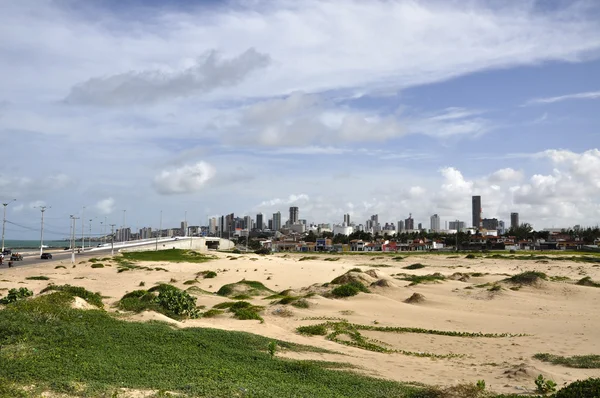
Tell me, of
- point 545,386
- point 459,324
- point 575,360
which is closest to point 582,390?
point 545,386

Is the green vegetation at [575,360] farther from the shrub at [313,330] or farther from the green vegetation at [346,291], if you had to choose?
the green vegetation at [346,291]

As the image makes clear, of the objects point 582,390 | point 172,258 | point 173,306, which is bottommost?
point 172,258

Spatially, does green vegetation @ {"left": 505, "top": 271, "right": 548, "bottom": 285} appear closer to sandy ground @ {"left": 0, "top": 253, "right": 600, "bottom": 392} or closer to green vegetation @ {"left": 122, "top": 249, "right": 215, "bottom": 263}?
sandy ground @ {"left": 0, "top": 253, "right": 600, "bottom": 392}

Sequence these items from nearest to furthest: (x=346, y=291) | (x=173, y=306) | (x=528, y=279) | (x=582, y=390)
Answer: (x=582, y=390) → (x=173, y=306) → (x=346, y=291) → (x=528, y=279)

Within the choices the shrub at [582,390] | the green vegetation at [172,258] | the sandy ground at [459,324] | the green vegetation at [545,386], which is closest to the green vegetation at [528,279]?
the sandy ground at [459,324]

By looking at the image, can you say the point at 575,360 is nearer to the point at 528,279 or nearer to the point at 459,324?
the point at 459,324

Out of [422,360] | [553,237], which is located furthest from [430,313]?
[553,237]
